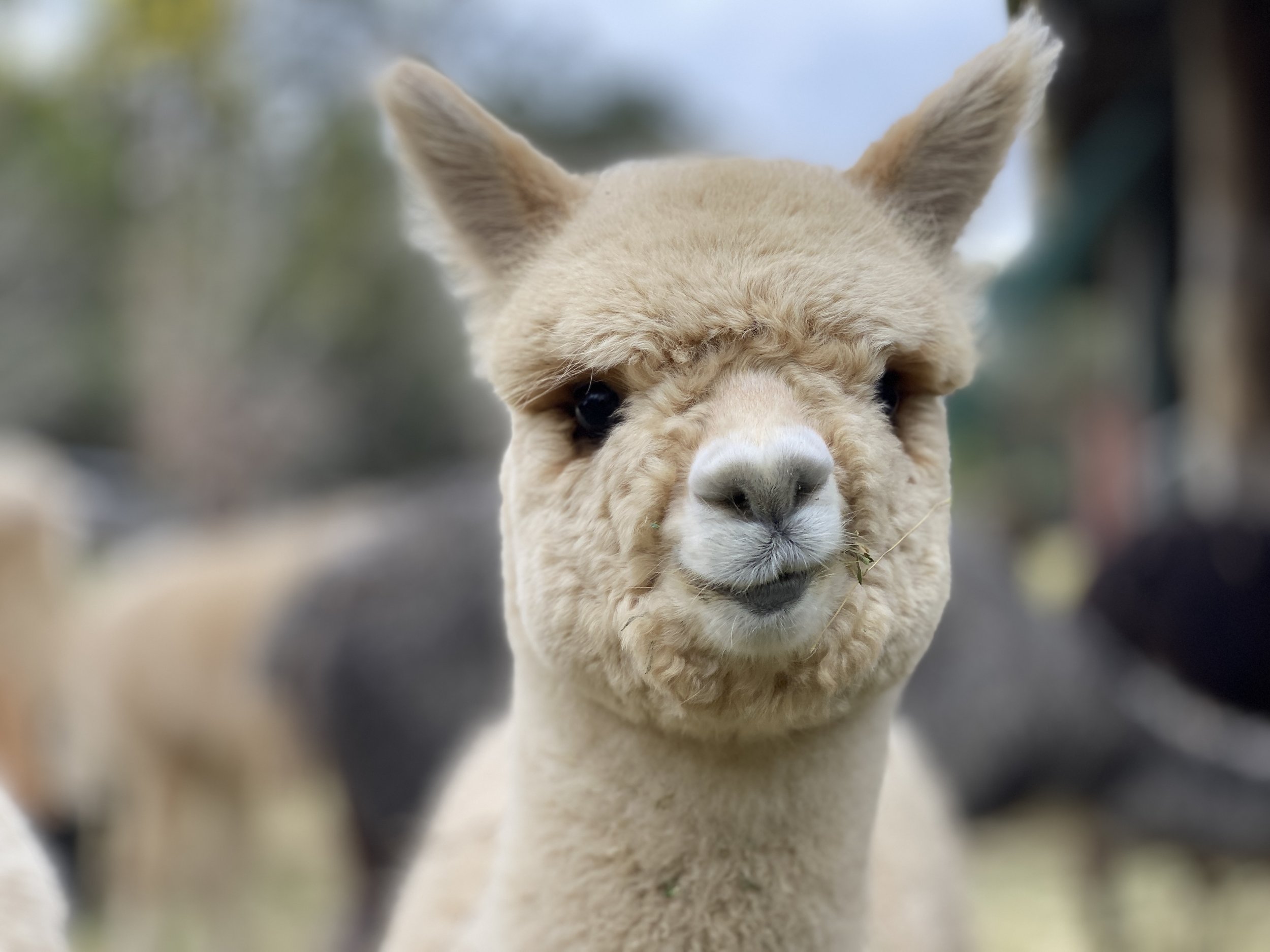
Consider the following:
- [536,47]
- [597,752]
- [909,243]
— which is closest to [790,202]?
[909,243]

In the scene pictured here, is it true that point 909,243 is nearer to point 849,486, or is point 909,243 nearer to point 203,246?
point 849,486

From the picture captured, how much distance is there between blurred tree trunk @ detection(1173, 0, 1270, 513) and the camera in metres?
4.34

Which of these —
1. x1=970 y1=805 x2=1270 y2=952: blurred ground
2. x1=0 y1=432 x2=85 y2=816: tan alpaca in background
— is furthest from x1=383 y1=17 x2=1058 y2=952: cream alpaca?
x1=0 y1=432 x2=85 y2=816: tan alpaca in background

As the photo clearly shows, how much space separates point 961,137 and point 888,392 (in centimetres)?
31

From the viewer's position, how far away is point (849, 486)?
127 cm

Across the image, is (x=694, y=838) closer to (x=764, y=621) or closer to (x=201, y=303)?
(x=764, y=621)

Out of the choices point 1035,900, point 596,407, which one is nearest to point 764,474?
point 596,407

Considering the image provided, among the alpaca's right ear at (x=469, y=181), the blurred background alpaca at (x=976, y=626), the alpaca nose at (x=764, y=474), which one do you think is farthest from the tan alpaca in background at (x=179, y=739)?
the alpaca nose at (x=764, y=474)

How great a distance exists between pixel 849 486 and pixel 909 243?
0.33 metres

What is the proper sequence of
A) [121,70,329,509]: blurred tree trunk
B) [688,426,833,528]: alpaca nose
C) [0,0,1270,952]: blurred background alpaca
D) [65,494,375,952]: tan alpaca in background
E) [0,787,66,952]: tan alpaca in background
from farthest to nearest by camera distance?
[121,70,329,509]: blurred tree trunk → [65,494,375,952]: tan alpaca in background → [0,0,1270,952]: blurred background alpaca → [0,787,66,952]: tan alpaca in background → [688,426,833,528]: alpaca nose

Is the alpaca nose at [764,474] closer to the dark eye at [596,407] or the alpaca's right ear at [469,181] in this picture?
the dark eye at [596,407]

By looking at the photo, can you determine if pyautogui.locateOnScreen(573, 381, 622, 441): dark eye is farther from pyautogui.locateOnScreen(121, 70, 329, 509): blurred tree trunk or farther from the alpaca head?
pyautogui.locateOnScreen(121, 70, 329, 509): blurred tree trunk

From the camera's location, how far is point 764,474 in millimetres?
1153

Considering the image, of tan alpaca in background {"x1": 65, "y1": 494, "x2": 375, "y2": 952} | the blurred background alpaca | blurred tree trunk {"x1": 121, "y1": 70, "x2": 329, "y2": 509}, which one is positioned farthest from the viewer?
blurred tree trunk {"x1": 121, "y1": 70, "x2": 329, "y2": 509}
